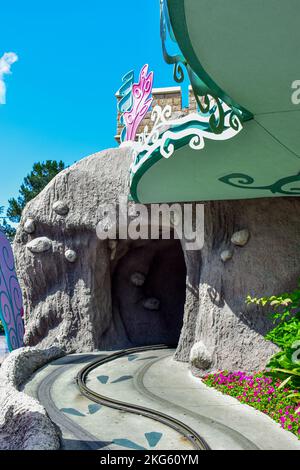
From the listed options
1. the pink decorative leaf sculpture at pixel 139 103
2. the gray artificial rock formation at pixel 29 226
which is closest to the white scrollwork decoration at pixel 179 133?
the pink decorative leaf sculpture at pixel 139 103

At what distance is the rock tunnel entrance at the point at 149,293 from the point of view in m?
12.9

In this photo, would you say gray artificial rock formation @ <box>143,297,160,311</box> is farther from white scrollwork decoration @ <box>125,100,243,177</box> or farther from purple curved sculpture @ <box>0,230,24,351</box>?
white scrollwork decoration @ <box>125,100,243,177</box>

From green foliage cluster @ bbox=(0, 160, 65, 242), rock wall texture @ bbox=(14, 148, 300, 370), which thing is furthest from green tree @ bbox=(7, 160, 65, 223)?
rock wall texture @ bbox=(14, 148, 300, 370)

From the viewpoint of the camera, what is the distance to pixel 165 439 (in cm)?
579

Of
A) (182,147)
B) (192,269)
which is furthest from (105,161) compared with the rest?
(182,147)

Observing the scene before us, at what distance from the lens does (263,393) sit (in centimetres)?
707

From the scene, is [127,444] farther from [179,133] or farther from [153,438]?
[179,133]

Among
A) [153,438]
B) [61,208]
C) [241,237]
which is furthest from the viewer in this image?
[61,208]

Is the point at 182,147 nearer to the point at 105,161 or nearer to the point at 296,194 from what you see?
the point at 296,194

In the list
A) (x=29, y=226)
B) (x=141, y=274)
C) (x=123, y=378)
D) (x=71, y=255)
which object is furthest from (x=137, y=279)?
(x=123, y=378)

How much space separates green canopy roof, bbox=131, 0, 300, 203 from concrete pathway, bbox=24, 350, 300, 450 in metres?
3.77

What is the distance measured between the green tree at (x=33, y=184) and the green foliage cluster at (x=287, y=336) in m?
22.8

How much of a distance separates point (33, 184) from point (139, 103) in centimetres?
1940
